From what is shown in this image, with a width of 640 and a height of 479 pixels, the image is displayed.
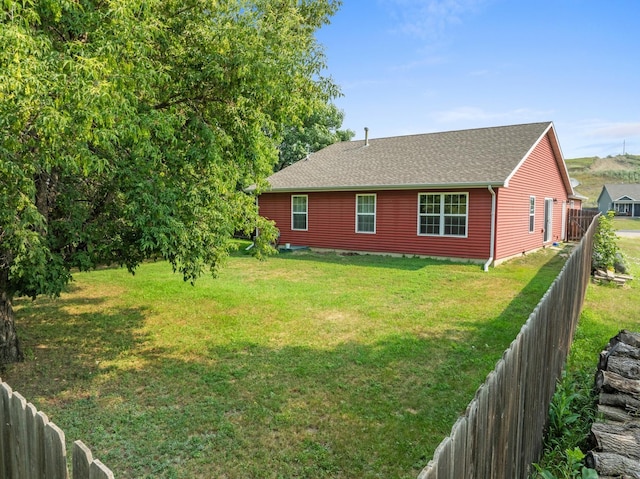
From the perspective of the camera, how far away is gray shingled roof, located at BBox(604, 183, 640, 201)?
56156mm

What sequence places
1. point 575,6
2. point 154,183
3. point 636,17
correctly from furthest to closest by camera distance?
1. point 636,17
2. point 575,6
3. point 154,183

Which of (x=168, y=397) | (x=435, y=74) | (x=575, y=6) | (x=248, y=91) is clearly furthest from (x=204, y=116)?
(x=435, y=74)

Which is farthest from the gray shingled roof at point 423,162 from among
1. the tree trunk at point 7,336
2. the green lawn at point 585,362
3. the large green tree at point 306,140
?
the tree trunk at point 7,336

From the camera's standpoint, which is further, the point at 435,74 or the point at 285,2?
the point at 435,74

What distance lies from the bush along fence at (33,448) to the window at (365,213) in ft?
45.1

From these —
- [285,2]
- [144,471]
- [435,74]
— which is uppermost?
[435,74]

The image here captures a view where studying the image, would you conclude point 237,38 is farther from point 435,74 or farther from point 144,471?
point 435,74

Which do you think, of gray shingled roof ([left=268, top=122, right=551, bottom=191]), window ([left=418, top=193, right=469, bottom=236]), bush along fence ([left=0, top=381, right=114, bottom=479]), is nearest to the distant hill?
gray shingled roof ([left=268, top=122, right=551, bottom=191])

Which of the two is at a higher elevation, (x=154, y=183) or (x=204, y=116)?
(x=204, y=116)

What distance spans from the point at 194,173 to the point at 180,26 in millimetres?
1820

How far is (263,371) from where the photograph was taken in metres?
4.96

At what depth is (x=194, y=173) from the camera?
5227 millimetres

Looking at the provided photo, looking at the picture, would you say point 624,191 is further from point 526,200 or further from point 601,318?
point 601,318

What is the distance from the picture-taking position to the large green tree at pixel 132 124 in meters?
3.32
